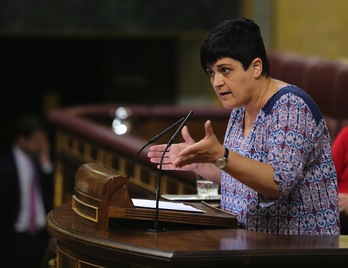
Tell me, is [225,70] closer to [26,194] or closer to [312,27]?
[26,194]

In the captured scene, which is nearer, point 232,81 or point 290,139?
point 290,139

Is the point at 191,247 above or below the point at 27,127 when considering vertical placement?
above

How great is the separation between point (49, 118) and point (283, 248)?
5062 mm

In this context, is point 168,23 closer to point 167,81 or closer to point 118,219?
point 167,81

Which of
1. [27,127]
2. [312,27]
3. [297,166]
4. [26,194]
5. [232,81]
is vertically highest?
[232,81]

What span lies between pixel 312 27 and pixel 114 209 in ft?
22.4

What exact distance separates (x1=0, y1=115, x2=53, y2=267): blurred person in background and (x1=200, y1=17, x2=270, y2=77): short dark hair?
455cm

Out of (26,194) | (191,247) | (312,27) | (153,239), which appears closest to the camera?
(191,247)

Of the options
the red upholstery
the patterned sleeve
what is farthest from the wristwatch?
the red upholstery

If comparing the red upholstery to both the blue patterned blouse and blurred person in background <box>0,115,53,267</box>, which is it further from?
the blue patterned blouse

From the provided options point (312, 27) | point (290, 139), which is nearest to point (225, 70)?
point (290, 139)

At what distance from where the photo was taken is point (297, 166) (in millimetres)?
3197

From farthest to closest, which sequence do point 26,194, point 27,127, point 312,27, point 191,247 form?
1. point 312,27
2. point 27,127
3. point 26,194
4. point 191,247

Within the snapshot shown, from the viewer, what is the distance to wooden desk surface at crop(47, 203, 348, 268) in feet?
9.77
